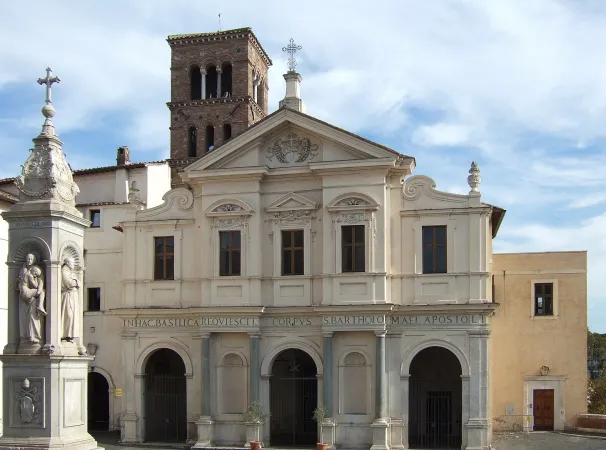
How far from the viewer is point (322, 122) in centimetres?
2955

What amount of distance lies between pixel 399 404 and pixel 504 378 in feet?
22.2

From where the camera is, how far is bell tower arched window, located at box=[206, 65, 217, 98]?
50.2 metres

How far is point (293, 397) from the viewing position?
32812 millimetres

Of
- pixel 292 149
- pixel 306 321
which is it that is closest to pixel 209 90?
pixel 292 149

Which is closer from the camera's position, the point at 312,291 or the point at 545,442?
the point at 312,291

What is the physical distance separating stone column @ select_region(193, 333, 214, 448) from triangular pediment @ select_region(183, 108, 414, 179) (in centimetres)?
581

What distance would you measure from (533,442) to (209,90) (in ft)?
92.9

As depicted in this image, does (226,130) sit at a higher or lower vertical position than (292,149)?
higher

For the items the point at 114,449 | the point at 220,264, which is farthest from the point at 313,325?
the point at 114,449

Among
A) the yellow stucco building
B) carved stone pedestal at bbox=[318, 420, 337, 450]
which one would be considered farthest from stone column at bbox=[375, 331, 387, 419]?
the yellow stucco building

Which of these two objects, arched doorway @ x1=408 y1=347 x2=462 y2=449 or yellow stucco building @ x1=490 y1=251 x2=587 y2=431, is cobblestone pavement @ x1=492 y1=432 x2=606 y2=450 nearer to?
yellow stucco building @ x1=490 y1=251 x2=587 y2=431

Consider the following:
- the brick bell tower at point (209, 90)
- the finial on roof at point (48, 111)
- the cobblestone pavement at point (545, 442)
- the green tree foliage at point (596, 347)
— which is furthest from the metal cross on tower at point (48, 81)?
the green tree foliage at point (596, 347)

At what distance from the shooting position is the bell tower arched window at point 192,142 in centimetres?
4909

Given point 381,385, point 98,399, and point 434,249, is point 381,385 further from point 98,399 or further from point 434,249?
point 98,399
